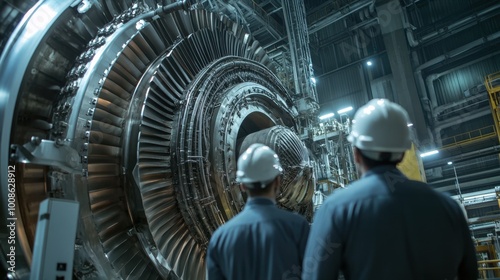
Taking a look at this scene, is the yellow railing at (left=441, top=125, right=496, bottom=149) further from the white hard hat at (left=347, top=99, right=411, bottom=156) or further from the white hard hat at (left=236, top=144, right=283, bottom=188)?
the white hard hat at (left=347, top=99, right=411, bottom=156)

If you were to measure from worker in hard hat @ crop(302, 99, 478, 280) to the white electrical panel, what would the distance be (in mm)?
1400

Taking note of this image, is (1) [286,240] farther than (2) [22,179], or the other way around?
(2) [22,179]

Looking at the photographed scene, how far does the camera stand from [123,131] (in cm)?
322

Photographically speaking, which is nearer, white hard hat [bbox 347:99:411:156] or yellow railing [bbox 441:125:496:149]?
white hard hat [bbox 347:99:411:156]

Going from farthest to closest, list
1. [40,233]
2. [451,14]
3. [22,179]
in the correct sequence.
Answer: [451,14], [22,179], [40,233]

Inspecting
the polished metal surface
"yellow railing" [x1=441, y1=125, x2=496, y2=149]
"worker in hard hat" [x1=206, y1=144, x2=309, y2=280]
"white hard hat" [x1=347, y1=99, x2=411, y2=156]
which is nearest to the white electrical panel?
the polished metal surface

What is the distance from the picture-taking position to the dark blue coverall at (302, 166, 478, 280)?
1245 mm

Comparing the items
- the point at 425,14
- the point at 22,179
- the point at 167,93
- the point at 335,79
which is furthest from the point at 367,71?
the point at 22,179

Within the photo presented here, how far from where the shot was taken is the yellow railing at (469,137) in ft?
48.2

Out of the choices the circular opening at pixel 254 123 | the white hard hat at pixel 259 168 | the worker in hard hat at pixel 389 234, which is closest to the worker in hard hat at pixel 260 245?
the white hard hat at pixel 259 168

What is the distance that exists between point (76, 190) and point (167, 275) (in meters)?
1.00

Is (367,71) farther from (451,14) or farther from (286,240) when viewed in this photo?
(286,240)

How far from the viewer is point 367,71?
1822cm

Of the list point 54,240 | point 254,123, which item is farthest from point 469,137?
point 54,240
